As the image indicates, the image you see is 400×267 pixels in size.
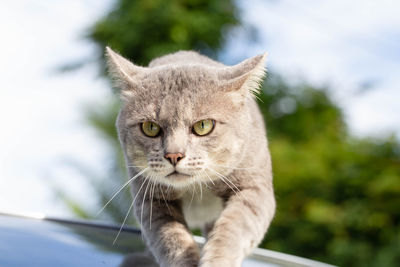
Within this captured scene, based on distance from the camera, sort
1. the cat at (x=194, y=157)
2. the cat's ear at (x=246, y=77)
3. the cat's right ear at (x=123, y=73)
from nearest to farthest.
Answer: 1. the cat at (x=194, y=157)
2. the cat's ear at (x=246, y=77)
3. the cat's right ear at (x=123, y=73)

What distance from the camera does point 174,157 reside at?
6.49 feet

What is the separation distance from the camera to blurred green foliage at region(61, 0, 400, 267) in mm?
4859

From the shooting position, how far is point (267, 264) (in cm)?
269

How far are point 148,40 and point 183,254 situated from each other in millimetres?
5557

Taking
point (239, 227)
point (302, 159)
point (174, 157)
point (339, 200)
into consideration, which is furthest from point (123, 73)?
point (302, 159)

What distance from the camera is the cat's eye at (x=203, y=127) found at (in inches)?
82.7

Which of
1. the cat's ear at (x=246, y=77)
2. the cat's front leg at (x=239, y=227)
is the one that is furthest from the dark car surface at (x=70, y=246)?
the cat's ear at (x=246, y=77)

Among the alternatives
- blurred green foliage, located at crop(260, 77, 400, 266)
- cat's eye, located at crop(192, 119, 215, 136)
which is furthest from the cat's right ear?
blurred green foliage, located at crop(260, 77, 400, 266)

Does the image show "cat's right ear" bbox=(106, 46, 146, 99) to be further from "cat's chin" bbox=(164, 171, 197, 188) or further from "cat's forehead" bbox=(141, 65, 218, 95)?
"cat's chin" bbox=(164, 171, 197, 188)

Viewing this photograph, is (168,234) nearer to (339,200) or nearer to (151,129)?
(151,129)

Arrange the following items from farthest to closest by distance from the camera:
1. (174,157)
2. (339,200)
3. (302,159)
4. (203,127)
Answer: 1. (302,159)
2. (339,200)
3. (203,127)
4. (174,157)

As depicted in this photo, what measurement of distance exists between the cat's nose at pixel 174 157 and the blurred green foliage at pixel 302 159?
3.28 m

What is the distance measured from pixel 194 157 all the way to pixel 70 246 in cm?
72

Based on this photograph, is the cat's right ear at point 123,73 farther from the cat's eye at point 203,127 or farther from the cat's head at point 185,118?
the cat's eye at point 203,127
